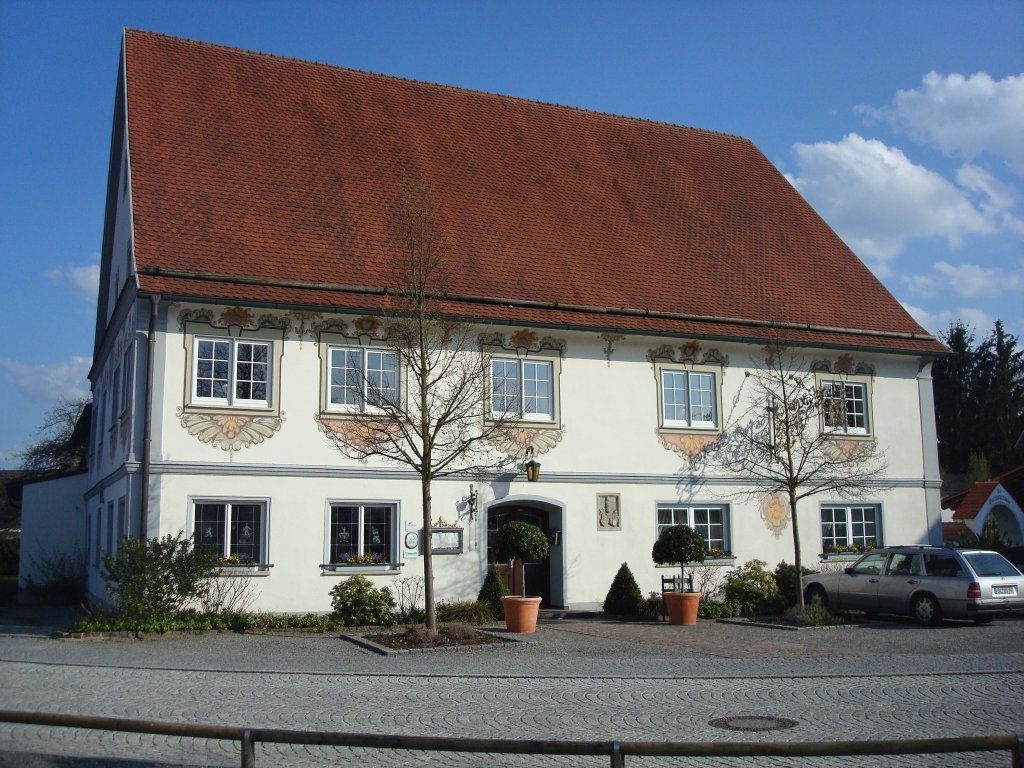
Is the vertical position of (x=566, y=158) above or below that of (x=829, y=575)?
above

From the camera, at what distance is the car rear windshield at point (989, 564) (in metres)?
19.5

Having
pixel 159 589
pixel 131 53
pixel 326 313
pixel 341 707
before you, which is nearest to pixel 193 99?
pixel 131 53

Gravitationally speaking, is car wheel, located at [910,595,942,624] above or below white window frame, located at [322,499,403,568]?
below

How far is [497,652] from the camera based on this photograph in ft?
50.5

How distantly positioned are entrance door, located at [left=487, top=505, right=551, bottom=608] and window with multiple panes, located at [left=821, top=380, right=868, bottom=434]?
7200 mm

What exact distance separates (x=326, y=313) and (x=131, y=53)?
28.1 ft

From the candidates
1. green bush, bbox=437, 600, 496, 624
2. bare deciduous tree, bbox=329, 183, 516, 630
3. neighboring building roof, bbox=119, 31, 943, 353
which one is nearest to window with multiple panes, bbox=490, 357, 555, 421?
bare deciduous tree, bbox=329, 183, 516, 630

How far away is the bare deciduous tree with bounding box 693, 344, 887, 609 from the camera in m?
23.6

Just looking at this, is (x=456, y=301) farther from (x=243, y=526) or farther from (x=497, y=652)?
(x=497, y=652)

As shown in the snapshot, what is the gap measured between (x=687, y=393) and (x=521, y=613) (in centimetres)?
778

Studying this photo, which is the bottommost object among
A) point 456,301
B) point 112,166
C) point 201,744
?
point 201,744

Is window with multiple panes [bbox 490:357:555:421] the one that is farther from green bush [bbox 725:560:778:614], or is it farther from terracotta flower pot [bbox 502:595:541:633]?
green bush [bbox 725:560:778:614]

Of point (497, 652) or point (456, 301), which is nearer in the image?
point (497, 652)

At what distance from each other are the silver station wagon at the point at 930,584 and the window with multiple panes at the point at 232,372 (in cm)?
1180
